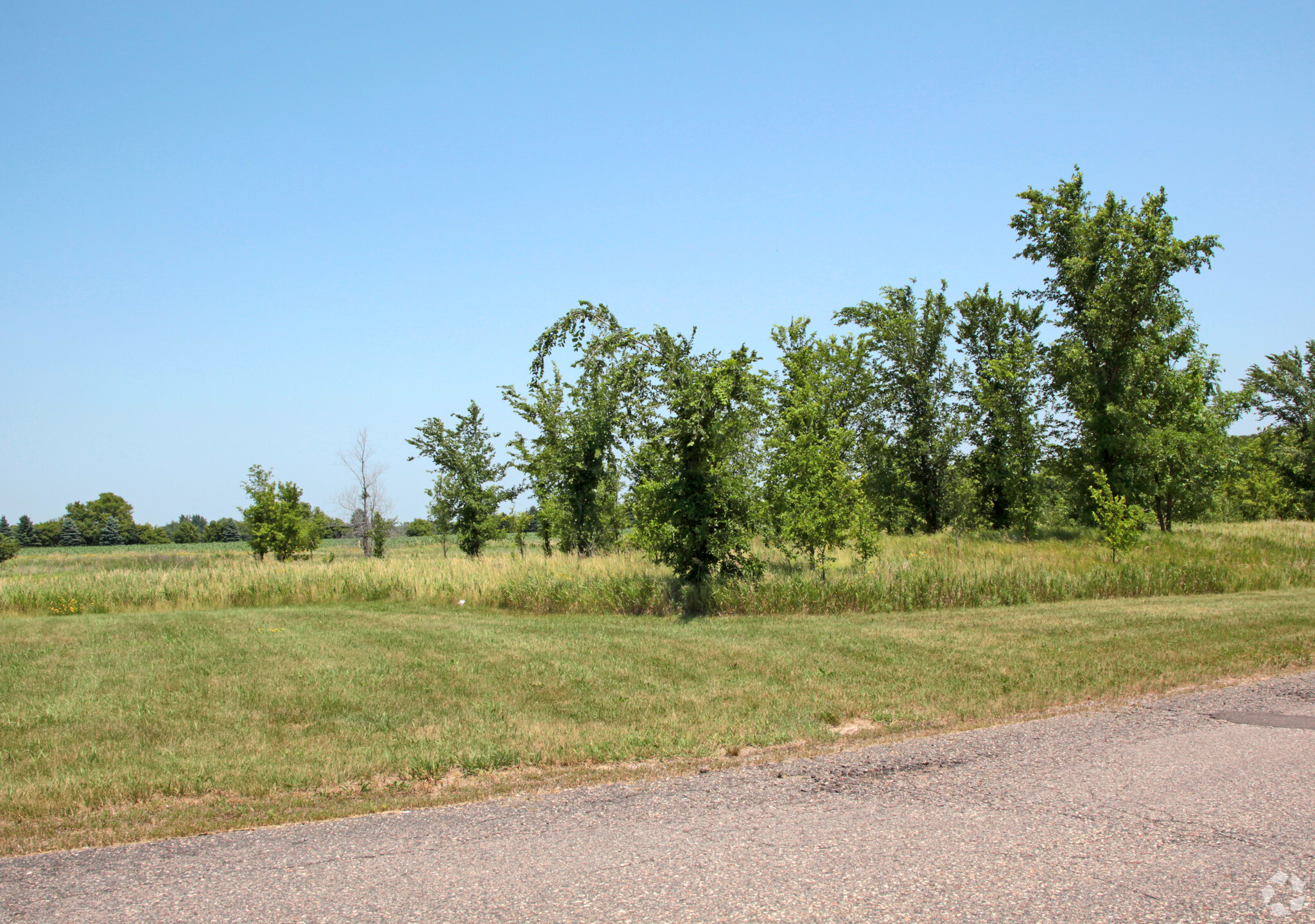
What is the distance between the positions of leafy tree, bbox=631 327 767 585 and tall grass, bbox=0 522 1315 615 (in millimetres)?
802

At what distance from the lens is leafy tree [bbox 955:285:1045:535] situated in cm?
3619

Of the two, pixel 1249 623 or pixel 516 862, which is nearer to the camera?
pixel 516 862

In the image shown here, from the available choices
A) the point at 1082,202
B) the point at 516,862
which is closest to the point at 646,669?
the point at 516,862

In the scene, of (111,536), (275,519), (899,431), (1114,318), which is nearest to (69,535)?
(111,536)

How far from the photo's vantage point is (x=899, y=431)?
1517 inches

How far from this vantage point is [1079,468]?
109 ft

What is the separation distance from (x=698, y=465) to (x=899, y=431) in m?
25.3

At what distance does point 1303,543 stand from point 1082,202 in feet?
53.7

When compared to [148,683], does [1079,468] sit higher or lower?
higher

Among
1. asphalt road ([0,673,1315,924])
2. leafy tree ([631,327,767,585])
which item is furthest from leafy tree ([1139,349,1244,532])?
asphalt road ([0,673,1315,924])

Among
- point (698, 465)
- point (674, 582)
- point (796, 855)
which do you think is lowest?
point (796, 855)

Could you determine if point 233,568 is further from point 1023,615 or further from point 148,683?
point 1023,615

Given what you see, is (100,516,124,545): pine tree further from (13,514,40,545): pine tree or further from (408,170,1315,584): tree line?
(408,170,1315,584): tree line

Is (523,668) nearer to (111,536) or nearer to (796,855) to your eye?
(796,855)
